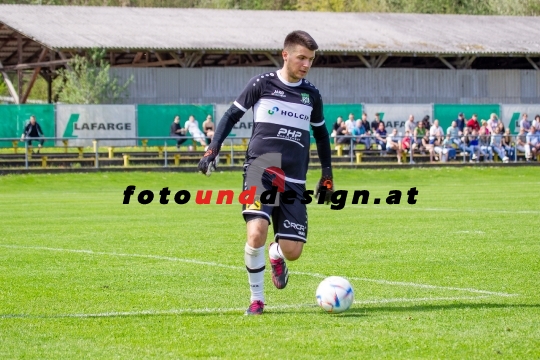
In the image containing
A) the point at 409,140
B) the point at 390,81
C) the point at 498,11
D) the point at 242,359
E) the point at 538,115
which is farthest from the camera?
the point at 498,11

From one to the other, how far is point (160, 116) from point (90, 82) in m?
6.30

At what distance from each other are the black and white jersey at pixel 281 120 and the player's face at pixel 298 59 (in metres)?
0.17

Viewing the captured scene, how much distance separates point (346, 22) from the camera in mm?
53938

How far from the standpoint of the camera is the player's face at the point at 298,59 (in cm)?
830

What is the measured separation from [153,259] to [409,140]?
2521 centimetres

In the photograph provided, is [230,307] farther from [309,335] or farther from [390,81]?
[390,81]

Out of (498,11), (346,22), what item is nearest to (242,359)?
(346,22)

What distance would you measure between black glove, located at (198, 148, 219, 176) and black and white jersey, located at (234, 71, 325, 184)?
0.28m

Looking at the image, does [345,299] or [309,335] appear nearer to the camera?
[309,335]

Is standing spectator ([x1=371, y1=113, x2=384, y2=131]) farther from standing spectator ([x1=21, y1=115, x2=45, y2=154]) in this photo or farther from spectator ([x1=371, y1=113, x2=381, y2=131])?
standing spectator ([x1=21, y1=115, x2=45, y2=154])

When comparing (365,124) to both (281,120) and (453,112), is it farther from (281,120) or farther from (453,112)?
(281,120)

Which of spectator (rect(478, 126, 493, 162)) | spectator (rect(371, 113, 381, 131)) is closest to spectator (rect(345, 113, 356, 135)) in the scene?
spectator (rect(371, 113, 381, 131))

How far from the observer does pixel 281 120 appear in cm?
842

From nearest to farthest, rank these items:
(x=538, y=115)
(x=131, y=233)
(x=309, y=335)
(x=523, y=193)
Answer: (x=309, y=335), (x=131, y=233), (x=523, y=193), (x=538, y=115)
